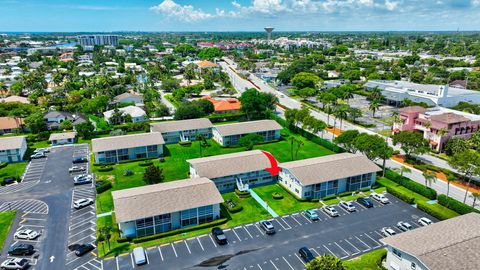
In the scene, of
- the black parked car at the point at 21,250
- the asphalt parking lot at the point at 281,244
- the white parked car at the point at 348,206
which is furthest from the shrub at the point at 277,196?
the black parked car at the point at 21,250

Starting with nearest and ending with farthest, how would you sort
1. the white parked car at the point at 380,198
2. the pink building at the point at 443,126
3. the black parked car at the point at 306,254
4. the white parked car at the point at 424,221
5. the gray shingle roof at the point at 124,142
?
the black parked car at the point at 306,254, the white parked car at the point at 424,221, the white parked car at the point at 380,198, the gray shingle roof at the point at 124,142, the pink building at the point at 443,126

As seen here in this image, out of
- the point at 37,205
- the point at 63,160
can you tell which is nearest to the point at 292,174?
the point at 37,205

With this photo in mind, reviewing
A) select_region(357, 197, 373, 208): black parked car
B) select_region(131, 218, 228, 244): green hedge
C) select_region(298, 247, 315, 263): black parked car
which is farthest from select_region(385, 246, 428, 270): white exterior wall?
select_region(131, 218, 228, 244): green hedge

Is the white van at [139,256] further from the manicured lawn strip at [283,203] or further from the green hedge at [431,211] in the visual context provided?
the green hedge at [431,211]

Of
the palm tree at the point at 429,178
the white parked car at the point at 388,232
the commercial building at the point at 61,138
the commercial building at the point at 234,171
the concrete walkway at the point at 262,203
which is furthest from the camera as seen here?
the commercial building at the point at 61,138

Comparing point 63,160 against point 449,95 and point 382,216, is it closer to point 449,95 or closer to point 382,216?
point 382,216

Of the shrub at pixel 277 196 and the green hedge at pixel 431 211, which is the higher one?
the green hedge at pixel 431 211
